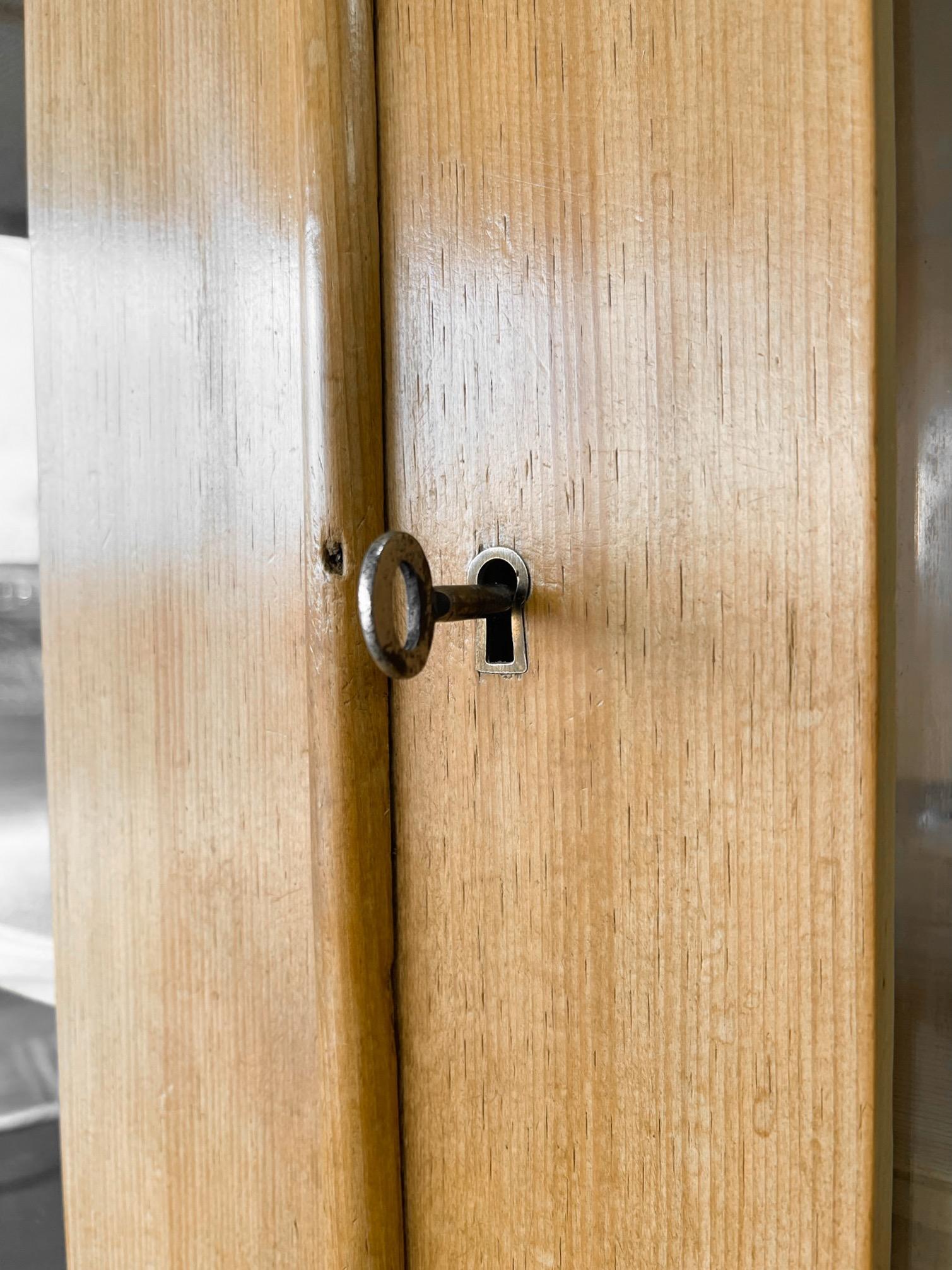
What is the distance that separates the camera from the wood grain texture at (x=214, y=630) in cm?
34

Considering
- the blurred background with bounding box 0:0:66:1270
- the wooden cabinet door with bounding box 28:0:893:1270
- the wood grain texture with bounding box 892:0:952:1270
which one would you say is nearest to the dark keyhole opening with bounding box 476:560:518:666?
the wooden cabinet door with bounding box 28:0:893:1270

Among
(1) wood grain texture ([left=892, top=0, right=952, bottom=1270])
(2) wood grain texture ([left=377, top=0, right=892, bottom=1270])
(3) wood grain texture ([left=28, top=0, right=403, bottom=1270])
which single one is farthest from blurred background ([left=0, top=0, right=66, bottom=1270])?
(1) wood grain texture ([left=892, top=0, right=952, bottom=1270])

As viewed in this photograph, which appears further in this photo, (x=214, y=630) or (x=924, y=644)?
(x=214, y=630)

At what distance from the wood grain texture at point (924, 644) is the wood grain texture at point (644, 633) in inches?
0.7

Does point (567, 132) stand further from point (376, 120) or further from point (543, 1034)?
point (543, 1034)

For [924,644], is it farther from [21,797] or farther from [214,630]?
[21,797]

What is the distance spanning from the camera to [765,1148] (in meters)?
0.27

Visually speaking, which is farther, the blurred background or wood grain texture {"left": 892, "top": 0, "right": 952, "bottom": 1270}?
the blurred background

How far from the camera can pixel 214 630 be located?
39 cm

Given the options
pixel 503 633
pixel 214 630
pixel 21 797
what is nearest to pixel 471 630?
pixel 503 633

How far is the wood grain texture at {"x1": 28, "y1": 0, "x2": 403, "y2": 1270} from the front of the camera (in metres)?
0.34

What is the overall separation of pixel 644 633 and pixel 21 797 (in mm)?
332

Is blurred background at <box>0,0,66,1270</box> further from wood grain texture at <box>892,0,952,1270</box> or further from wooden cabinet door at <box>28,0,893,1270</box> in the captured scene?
wood grain texture at <box>892,0,952,1270</box>

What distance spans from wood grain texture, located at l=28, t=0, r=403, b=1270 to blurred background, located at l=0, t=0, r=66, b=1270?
0.02 metres
